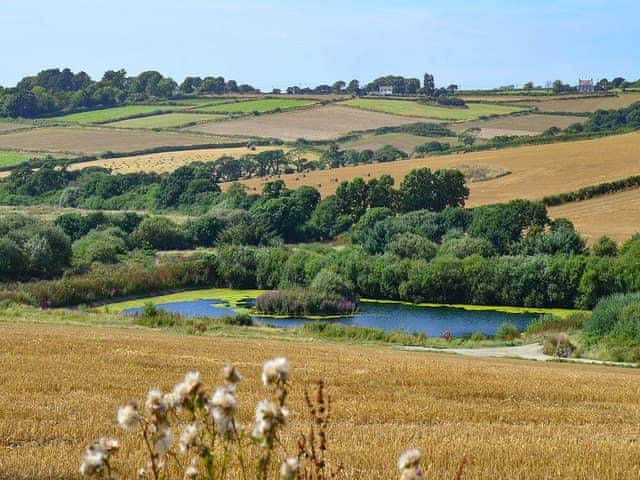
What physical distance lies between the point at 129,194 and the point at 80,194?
539 centimetres

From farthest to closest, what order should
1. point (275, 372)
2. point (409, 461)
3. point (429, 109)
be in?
1. point (429, 109)
2. point (275, 372)
3. point (409, 461)

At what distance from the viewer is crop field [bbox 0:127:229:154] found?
13312cm

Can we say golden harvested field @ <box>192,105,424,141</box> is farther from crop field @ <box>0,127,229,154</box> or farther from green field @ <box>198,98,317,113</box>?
crop field @ <box>0,127,229,154</box>

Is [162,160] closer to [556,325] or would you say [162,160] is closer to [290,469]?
[556,325]

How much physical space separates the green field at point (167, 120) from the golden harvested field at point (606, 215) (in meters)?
77.9

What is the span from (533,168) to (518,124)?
4189 centimetres

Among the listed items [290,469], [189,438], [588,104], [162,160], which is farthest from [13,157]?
[290,469]

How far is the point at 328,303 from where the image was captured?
60344mm

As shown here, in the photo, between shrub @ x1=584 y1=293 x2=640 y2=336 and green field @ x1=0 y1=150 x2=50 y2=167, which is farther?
green field @ x1=0 y1=150 x2=50 y2=167

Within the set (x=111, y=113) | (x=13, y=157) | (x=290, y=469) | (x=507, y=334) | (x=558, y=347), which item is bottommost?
(x=507, y=334)

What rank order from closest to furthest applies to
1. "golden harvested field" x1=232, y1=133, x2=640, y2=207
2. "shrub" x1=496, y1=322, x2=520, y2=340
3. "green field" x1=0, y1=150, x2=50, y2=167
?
1. "shrub" x1=496, y1=322, x2=520, y2=340
2. "golden harvested field" x1=232, y1=133, x2=640, y2=207
3. "green field" x1=0, y1=150, x2=50, y2=167

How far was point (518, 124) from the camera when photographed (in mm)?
141250

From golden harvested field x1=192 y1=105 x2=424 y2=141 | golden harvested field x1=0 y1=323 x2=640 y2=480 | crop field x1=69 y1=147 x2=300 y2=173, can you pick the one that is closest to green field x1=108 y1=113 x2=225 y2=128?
golden harvested field x1=192 y1=105 x2=424 y2=141

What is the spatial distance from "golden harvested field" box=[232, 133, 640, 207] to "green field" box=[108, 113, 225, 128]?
4169cm
